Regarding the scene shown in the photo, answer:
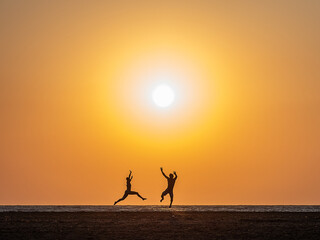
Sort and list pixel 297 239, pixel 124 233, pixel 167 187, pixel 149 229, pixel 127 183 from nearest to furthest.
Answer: pixel 297 239
pixel 124 233
pixel 149 229
pixel 167 187
pixel 127 183

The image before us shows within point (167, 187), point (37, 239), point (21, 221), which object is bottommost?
point (37, 239)

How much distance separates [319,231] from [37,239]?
443 inches

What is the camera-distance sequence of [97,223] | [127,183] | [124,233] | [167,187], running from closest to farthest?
[124,233] < [97,223] < [167,187] < [127,183]

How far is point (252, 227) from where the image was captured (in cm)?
2986

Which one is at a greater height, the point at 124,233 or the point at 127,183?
the point at 127,183

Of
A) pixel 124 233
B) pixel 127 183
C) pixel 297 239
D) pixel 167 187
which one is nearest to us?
pixel 297 239

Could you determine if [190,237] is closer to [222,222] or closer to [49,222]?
[222,222]

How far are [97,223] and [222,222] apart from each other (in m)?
5.96

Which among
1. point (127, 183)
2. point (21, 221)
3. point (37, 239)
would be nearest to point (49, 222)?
point (21, 221)

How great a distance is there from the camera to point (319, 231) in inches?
1092

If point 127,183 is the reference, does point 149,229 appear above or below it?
below

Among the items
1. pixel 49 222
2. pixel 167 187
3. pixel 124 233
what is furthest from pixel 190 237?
pixel 167 187

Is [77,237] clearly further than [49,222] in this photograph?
No

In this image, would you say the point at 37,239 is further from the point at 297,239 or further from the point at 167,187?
the point at 167,187
